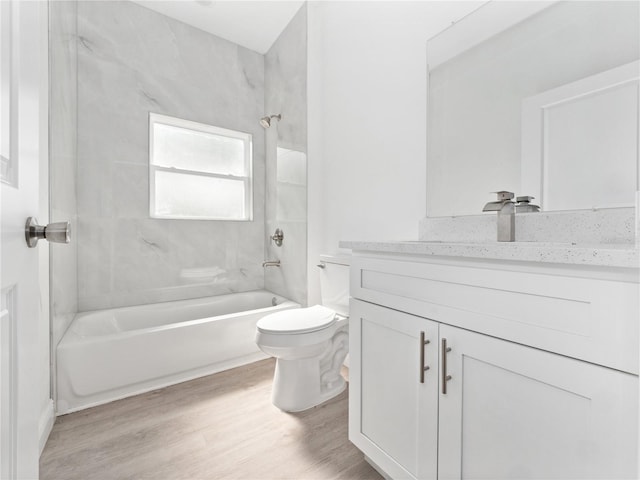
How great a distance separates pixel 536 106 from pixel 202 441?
205cm

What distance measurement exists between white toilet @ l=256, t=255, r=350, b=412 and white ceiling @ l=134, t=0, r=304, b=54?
210 cm

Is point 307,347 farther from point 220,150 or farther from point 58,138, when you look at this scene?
point 220,150

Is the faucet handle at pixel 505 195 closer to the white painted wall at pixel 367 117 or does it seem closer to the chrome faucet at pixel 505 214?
the chrome faucet at pixel 505 214

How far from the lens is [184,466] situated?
124cm

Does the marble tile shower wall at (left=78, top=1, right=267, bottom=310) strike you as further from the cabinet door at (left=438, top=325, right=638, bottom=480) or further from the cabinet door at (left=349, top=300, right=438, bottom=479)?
the cabinet door at (left=438, top=325, right=638, bottom=480)

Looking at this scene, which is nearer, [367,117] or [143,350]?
[143,350]

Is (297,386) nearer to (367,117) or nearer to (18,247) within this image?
(18,247)

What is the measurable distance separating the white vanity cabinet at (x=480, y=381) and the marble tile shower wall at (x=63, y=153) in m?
1.66

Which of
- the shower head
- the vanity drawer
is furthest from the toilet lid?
the shower head

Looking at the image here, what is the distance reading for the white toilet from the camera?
1550 millimetres

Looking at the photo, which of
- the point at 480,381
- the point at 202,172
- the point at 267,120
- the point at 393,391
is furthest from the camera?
the point at 202,172

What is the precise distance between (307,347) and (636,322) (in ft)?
4.19

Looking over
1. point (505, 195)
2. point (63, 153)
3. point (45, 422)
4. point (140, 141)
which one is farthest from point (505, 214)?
point (140, 141)

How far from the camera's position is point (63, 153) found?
181 cm
